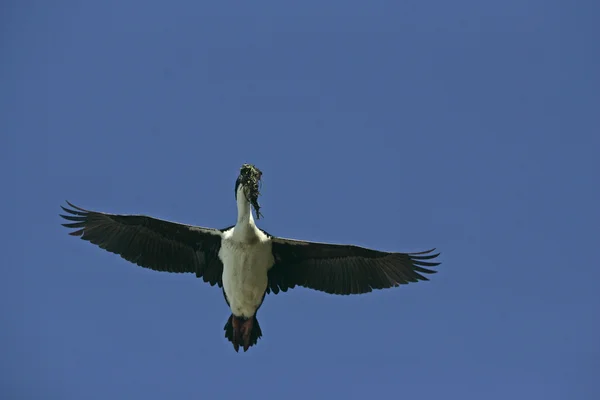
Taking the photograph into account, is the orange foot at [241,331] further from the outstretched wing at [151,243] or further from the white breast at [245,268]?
the outstretched wing at [151,243]

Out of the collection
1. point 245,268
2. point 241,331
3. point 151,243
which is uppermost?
point 151,243

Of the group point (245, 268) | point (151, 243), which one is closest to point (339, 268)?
point (245, 268)

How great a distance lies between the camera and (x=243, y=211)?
543 inches

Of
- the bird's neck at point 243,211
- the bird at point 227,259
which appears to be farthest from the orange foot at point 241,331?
the bird's neck at point 243,211

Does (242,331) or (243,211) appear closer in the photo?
(243,211)

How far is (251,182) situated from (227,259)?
4.80 ft

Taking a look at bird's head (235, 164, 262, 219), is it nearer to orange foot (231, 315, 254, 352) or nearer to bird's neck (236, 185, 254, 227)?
bird's neck (236, 185, 254, 227)

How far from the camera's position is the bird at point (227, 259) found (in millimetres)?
14320

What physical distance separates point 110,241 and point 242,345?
3056 millimetres

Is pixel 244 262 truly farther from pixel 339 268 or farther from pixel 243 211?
pixel 339 268

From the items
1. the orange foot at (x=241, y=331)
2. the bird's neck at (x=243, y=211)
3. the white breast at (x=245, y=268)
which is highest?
the bird's neck at (x=243, y=211)

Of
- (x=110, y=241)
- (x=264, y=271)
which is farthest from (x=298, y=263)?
(x=110, y=241)

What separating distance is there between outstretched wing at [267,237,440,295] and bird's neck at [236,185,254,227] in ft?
2.75

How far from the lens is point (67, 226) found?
14680mm
